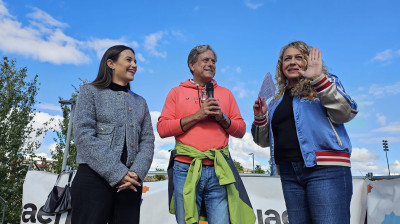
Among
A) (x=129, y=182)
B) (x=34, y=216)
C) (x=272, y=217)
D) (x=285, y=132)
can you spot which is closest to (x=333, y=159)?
(x=285, y=132)

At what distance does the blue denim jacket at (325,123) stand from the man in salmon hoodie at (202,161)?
0.64 metres

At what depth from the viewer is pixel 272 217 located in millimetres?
5047

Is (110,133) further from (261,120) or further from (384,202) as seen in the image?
(384,202)

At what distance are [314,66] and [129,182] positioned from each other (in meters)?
1.62

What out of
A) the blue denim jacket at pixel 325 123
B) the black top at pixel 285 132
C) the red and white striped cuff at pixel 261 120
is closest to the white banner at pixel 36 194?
the red and white striped cuff at pixel 261 120

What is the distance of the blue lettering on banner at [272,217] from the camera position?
501 centimetres

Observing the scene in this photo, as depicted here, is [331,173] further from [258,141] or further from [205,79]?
[205,79]

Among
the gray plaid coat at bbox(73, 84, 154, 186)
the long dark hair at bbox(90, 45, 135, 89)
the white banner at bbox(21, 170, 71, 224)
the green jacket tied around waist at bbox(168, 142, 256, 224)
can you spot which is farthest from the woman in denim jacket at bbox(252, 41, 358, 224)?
the white banner at bbox(21, 170, 71, 224)

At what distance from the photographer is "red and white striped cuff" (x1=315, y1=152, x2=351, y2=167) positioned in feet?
7.20

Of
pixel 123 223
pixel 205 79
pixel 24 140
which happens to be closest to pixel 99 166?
pixel 123 223

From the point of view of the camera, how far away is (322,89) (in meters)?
2.17

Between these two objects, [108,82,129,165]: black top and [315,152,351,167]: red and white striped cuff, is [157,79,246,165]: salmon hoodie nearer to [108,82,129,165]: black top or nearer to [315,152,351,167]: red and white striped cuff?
[108,82,129,165]: black top

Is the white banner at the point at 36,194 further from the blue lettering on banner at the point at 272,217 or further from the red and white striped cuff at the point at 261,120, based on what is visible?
the red and white striped cuff at the point at 261,120

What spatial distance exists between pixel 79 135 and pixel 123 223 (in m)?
A: 0.74
